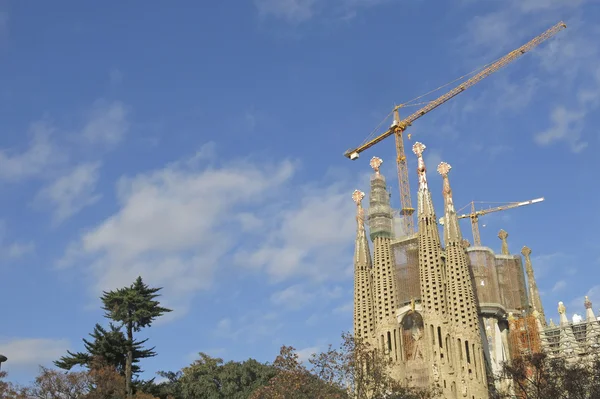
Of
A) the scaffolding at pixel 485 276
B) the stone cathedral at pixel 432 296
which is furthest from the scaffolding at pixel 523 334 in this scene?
the scaffolding at pixel 485 276

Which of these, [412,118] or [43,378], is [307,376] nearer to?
[43,378]

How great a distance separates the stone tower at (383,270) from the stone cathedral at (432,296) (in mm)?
96

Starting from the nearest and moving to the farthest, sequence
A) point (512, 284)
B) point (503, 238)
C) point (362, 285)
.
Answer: point (362, 285), point (512, 284), point (503, 238)

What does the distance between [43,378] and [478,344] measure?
3803 cm

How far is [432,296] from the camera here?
64188mm

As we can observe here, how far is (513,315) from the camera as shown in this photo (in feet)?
237

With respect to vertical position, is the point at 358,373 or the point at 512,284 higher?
the point at 512,284

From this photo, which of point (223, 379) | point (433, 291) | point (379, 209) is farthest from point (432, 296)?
point (223, 379)

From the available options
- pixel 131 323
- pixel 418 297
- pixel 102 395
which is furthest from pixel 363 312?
pixel 102 395

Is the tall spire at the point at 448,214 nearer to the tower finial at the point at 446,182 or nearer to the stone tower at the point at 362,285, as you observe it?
the tower finial at the point at 446,182

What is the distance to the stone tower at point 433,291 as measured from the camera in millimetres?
61031

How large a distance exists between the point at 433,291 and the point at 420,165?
50.6 feet

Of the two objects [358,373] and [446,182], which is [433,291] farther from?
[358,373]

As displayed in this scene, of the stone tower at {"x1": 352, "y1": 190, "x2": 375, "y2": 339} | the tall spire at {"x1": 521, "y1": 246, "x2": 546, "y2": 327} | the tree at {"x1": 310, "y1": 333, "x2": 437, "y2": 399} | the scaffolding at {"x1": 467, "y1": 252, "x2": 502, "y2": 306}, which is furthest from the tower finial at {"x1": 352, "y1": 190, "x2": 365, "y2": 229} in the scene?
the tree at {"x1": 310, "y1": 333, "x2": 437, "y2": 399}
